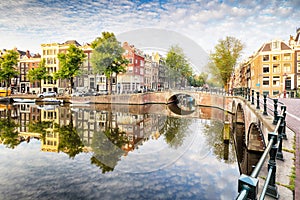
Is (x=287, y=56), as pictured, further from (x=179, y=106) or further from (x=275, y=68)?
(x=179, y=106)

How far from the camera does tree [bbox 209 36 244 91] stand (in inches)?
1216

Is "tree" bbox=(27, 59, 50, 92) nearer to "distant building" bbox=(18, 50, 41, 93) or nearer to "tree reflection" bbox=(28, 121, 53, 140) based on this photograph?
"distant building" bbox=(18, 50, 41, 93)

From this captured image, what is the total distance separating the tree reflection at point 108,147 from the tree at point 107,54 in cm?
2088

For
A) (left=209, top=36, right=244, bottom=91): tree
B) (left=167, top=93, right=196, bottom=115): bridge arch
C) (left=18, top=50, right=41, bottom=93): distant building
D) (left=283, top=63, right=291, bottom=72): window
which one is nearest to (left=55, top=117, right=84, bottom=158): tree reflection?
(left=167, top=93, right=196, bottom=115): bridge arch

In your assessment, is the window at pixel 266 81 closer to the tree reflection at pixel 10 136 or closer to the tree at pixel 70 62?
the tree at pixel 70 62

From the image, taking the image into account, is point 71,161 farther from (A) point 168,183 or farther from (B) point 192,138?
(B) point 192,138

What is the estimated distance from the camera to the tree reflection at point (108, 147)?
9484 mm

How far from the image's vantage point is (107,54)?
114 feet

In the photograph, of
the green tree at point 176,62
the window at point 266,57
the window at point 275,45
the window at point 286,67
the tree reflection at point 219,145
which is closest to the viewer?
the tree reflection at point 219,145

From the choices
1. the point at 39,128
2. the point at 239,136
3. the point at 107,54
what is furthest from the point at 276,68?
the point at 39,128

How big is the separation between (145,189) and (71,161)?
14.2 feet

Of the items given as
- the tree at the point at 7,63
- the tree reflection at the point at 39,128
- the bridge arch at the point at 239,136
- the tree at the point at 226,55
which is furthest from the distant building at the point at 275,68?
the tree at the point at 7,63

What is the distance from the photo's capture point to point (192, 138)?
14.3m

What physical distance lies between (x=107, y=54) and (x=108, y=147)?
25.5 meters
